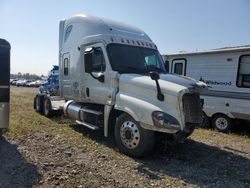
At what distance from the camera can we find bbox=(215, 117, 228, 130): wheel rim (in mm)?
10873

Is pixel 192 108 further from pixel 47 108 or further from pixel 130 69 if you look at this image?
pixel 47 108

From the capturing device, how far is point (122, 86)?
7457mm

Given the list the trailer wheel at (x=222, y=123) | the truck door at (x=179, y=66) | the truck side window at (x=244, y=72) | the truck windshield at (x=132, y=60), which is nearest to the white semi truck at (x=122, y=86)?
the truck windshield at (x=132, y=60)

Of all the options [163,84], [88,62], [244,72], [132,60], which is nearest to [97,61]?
[88,62]

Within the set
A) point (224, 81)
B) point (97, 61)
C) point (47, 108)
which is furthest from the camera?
point (47, 108)

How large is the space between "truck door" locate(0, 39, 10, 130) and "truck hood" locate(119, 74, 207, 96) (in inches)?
107

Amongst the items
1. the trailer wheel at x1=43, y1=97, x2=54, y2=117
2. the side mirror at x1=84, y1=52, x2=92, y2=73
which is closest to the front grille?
the side mirror at x1=84, y1=52, x2=92, y2=73

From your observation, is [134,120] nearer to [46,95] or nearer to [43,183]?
[43,183]

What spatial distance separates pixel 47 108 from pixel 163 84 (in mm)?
6735

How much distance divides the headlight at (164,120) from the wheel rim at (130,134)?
683 millimetres

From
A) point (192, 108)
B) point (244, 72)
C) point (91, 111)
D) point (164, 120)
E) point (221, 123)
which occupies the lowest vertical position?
point (221, 123)

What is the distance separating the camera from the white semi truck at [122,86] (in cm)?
649

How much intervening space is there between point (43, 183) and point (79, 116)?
401cm

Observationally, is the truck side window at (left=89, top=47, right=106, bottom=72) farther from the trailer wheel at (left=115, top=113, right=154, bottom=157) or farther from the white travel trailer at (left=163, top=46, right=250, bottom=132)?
the white travel trailer at (left=163, top=46, right=250, bottom=132)
